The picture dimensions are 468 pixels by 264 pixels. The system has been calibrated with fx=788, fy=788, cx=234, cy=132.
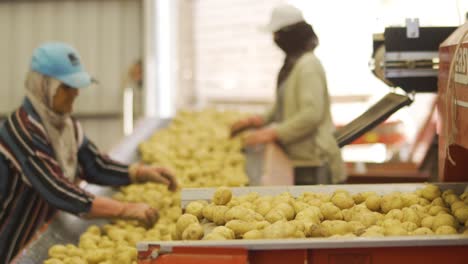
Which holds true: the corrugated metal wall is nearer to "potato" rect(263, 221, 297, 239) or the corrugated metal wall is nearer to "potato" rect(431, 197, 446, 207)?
"potato" rect(431, 197, 446, 207)

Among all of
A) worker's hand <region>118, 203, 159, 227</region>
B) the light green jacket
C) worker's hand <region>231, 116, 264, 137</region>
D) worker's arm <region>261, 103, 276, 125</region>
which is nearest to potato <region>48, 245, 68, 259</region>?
worker's hand <region>118, 203, 159, 227</region>

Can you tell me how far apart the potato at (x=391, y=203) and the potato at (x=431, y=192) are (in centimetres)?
12

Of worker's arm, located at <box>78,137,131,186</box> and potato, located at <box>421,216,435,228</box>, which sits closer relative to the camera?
potato, located at <box>421,216,435,228</box>

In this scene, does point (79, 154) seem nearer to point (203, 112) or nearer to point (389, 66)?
point (389, 66)

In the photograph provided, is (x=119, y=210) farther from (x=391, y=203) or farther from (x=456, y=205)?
(x=456, y=205)

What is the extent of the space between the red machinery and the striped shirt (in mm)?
1578

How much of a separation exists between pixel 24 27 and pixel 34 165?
7.38 meters

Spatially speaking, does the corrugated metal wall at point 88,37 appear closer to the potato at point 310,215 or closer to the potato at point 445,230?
the potato at point 310,215

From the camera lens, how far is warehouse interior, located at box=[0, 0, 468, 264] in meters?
2.52

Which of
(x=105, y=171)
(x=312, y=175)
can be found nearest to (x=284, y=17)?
(x=312, y=175)

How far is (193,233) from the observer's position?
2.53m

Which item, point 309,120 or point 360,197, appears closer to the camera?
point 360,197

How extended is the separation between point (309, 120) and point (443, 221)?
8.05 ft

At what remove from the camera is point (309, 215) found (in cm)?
266
